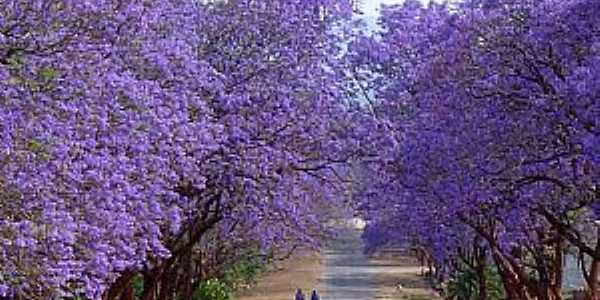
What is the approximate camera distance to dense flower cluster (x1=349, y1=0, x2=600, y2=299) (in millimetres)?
12727

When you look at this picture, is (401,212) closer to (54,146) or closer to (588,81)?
(588,81)

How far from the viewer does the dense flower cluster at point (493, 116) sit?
41.8 ft

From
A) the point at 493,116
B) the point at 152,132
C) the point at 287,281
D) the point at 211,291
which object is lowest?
the point at 211,291

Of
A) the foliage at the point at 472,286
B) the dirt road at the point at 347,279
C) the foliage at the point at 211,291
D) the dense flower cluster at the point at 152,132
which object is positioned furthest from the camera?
the dirt road at the point at 347,279

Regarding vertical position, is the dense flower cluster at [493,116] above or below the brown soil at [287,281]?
above

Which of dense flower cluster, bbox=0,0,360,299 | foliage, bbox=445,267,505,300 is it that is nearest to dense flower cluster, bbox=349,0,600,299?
dense flower cluster, bbox=0,0,360,299

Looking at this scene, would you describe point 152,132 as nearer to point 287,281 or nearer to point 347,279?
point 347,279

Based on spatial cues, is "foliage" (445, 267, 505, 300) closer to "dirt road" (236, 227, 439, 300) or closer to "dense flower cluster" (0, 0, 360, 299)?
"dirt road" (236, 227, 439, 300)

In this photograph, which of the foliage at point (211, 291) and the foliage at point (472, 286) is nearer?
the foliage at point (472, 286)

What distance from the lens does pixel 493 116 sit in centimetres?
1370

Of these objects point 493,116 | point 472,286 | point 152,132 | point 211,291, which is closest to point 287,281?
point 211,291

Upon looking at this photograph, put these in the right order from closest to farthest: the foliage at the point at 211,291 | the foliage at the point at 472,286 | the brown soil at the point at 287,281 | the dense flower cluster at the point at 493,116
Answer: the dense flower cluster at the point at 493,116 → the foliage at the point at 472,286 → the foliage at the point at 211,291 → the brown soil at the point at 287,281

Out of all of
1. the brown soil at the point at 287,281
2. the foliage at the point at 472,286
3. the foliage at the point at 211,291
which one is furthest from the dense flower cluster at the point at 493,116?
the brown soil at the point at 287,281

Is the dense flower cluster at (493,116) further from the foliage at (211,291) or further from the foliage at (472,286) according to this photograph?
the foliage at (211,291)
